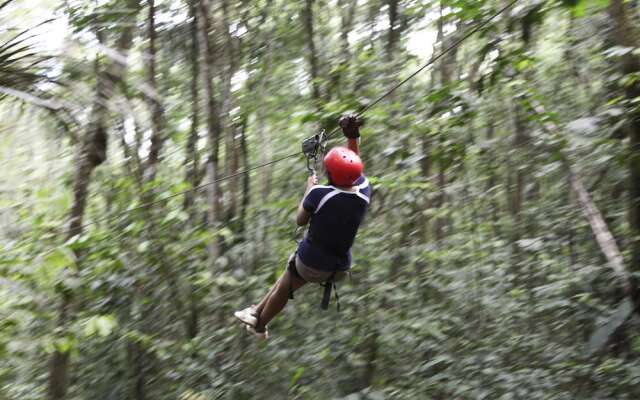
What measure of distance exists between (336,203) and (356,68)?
10.4 feet

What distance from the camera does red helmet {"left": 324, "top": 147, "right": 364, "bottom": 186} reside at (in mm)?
3479

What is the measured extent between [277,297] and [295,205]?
70.0 inches

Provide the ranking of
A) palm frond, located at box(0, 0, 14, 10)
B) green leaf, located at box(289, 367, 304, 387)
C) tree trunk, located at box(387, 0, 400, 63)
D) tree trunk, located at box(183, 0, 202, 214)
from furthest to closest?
1. tree trunk, located at box(387, 0, 400, 63)
2. tree trunk, located at box(183, 0, 202, 214)
3. green leaf, located at box(289, 367, 304, 387)
4. palm frond, located at box(0, 0, 14, 10)

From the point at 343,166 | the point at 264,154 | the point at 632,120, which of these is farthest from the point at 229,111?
the point at 632,120

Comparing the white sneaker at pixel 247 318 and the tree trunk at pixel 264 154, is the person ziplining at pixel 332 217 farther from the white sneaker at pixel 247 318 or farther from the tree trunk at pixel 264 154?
the tree trunk at pixel 264 154

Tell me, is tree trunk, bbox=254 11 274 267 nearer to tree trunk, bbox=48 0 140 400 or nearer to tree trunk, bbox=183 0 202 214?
tree trunk, bbox=183 0 202 214

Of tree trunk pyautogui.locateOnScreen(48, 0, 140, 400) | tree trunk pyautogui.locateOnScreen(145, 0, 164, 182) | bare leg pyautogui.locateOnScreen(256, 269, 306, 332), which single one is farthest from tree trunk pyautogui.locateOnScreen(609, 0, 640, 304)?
tree trunk pyautogui.locateOnScreen(145, 0, 164, 182)

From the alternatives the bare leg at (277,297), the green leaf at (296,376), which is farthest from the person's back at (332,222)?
the green leaf at (296,376)

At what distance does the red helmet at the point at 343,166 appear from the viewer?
348 cm

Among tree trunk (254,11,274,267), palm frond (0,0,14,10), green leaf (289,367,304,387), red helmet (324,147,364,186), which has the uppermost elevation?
palm frond (0,0,14,10)

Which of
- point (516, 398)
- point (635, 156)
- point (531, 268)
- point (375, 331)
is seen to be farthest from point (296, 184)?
point (635, 156)

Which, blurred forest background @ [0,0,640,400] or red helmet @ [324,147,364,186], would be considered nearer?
red helmet @ [324,147,364,186]

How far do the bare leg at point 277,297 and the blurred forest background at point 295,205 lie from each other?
2.28ft

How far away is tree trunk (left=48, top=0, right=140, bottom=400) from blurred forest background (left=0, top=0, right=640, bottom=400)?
0.02 m
